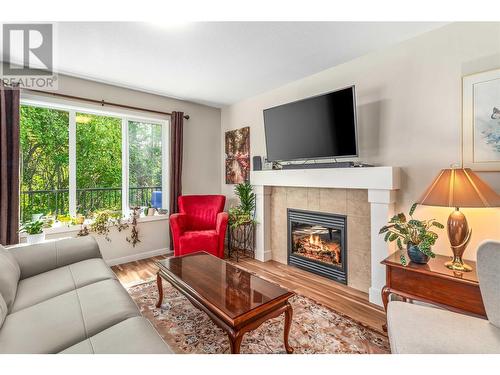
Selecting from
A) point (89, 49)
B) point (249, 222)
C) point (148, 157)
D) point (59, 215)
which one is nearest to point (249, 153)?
point (249, 222)

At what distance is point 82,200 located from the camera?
10.8ft

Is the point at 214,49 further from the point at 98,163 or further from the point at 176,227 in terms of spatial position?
the point at 98,163

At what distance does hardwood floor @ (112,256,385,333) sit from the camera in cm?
213

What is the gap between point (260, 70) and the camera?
2.87 meters

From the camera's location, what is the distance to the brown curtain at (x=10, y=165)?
2.54 m

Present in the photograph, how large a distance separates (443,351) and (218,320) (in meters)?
1.11

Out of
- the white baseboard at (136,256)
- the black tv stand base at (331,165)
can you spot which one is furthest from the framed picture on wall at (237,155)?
the white baseboard at (136,256)

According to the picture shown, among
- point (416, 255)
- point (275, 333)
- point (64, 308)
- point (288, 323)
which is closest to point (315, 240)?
point (416, 255)

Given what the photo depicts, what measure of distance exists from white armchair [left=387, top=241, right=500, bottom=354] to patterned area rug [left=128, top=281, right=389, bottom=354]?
1.82 ft

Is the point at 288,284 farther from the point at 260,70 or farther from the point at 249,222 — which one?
the point at 260,70

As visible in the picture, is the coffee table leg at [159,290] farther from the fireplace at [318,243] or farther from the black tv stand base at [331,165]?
the black tv stand base at [331,165]

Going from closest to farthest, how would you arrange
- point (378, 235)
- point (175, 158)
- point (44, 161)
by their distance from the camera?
point (378, 235)
point (44, 161)
point (175, 158)

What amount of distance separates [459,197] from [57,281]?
288 centimetres

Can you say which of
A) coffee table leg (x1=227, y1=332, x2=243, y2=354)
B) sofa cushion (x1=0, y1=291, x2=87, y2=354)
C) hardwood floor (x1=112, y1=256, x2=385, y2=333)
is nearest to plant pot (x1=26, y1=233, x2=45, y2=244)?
hardwood floor (x1=112, y1=256, x2=385, y2=333)
